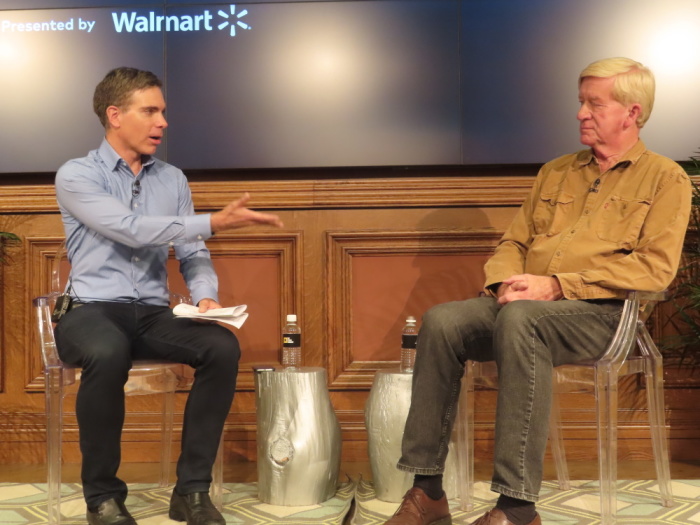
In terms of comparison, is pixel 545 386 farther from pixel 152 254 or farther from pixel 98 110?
pixel 98 110

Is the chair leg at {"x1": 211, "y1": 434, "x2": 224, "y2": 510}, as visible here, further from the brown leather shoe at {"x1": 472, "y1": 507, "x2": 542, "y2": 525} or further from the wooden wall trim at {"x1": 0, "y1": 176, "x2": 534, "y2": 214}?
the wooden wall trim at {"x1": 0, "y1": 176, "x2": 534, "y2": 214}

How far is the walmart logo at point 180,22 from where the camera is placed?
355 cm


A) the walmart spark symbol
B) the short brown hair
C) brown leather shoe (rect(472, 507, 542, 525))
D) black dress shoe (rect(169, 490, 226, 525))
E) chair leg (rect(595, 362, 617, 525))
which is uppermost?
the walmart spark symbol

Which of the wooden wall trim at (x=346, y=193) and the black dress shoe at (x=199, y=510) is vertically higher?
the wooden wall trim at (x=346, y=193)

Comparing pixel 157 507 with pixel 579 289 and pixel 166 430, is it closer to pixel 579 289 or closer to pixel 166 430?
pixel 166 430

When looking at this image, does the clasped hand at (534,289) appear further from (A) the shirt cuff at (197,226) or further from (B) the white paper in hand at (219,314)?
(A) the shirt cuff at (197,226)

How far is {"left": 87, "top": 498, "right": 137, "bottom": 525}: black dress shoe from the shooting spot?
2.27 meters

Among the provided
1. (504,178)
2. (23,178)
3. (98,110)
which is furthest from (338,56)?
(23,178)

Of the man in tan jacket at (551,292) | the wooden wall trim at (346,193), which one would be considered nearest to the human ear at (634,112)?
the man in tan jacket at (551,292)

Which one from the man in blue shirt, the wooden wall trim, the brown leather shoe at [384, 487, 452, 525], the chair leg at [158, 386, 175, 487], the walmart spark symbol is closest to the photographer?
the brown leather shoe at [384, 487, 452, 525]

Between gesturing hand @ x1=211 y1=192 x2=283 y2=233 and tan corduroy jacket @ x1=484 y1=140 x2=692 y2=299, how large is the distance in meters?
0.73

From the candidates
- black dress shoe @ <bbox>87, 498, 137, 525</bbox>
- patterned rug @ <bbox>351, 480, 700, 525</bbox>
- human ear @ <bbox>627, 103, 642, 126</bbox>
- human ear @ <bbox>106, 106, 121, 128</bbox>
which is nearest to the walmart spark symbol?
human ear @ <bbox>106, 106, 121, 128</bbox>

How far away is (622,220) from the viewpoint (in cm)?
246

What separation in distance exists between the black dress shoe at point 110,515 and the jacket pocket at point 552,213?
1.51 m
